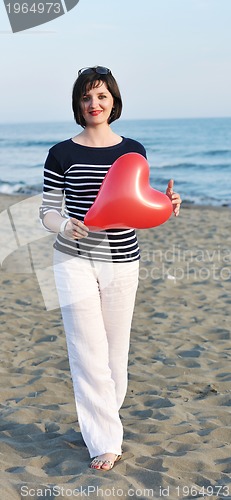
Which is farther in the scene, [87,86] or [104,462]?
[104,462]

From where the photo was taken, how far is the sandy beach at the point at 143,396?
3.02 m

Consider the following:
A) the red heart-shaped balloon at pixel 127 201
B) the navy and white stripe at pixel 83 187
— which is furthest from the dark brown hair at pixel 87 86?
the red heart-shaped balloon at pixel 127 201

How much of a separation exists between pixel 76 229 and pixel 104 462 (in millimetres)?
1096

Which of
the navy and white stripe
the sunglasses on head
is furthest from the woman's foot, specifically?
the sunglasses on head

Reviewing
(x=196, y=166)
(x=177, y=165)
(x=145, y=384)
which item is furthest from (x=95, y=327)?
(x=177, y=165)

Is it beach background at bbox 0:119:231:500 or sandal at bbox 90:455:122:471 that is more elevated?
sandal at bbox 90:455:122:471

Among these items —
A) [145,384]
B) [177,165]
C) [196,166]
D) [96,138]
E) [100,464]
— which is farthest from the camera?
[177,165]

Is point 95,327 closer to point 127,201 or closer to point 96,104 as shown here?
point 127,201

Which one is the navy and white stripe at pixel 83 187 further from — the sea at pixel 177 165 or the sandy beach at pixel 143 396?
the sea at pixel 177 165

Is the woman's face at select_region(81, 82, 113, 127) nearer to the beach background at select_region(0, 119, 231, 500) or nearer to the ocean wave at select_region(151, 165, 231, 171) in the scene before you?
the beach background at select_region(0, 119, 231, 500)

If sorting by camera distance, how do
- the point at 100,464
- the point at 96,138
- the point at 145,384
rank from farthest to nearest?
the point at 145,384 → the point at 100,464 → the point at 96,138

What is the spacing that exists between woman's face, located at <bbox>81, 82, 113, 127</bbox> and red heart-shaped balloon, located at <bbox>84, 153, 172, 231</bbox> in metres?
0.23

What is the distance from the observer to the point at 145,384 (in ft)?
14.5

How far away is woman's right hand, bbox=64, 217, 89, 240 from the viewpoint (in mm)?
2848
